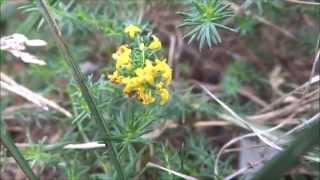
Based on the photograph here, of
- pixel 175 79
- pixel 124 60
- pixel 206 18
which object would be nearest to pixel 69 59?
pixel 124 60

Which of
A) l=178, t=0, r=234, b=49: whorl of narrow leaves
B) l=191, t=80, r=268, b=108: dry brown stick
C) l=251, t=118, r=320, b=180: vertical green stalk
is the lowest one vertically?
l=191, t=80, r=268, b=108: dry brown stick

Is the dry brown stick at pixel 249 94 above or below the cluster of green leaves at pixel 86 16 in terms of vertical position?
below

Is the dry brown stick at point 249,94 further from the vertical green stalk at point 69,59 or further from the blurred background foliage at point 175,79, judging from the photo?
the vertical green stalk at point 69,59

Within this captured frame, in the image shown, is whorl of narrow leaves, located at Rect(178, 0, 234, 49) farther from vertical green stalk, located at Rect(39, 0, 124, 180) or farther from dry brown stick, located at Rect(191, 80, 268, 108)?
dry brown stick, located at Rect(191, 80, 268, 108)

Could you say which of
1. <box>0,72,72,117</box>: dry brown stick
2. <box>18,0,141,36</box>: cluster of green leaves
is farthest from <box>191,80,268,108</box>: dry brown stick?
<box>0,72,72,117</box>: dry brown stick

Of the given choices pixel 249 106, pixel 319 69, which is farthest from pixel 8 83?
pixel 319 69

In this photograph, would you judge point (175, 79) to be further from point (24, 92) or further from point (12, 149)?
point (12, 149)

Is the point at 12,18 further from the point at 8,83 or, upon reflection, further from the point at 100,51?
the point at 8,83

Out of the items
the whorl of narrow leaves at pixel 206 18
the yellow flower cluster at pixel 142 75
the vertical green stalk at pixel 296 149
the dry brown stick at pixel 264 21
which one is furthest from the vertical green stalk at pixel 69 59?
the dry brown stick at pixel 264 21
